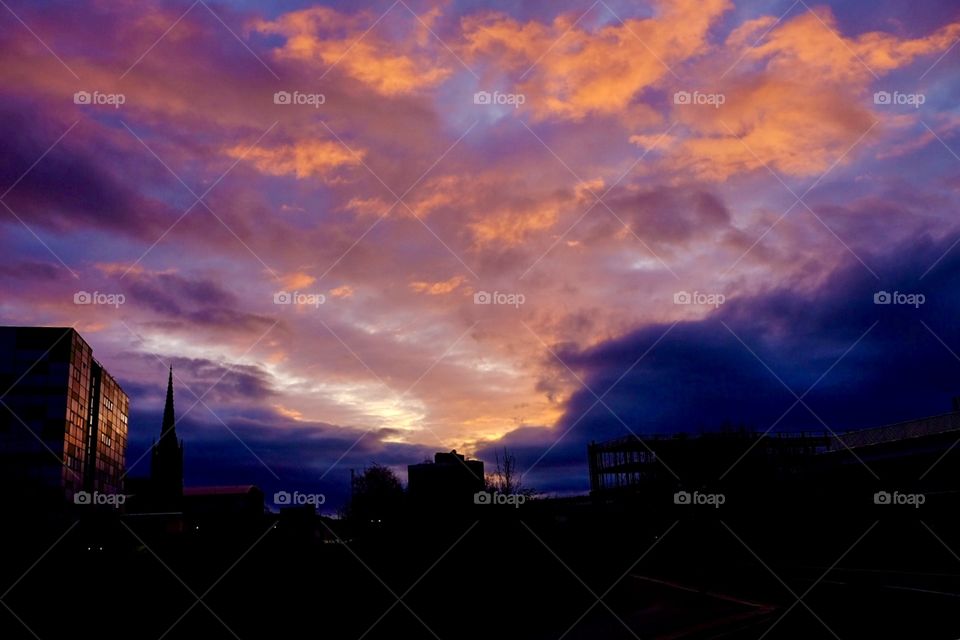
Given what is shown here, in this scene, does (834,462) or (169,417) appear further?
(169,417)

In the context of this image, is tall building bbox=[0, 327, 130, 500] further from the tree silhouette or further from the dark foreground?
the dark foreground

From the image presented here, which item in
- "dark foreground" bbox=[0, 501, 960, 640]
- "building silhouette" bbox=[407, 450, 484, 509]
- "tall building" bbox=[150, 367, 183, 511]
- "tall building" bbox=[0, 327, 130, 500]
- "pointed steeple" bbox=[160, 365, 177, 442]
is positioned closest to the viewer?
"dark foreground" bbox=[0, 501, 960, 640]

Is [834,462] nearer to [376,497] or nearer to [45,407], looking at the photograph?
[376,497]

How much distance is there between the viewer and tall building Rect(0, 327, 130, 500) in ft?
267

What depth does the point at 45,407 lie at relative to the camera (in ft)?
280

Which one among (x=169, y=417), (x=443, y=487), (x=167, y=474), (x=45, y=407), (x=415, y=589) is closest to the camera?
(x=415, y=589)

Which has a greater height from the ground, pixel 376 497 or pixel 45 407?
pixel 45 407

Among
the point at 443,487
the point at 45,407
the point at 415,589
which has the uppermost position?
the point at 45,407

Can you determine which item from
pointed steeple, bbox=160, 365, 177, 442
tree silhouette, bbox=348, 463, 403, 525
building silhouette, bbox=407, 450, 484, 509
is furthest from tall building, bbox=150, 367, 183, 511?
building silhouette, bbox=407, 450, 484, 509

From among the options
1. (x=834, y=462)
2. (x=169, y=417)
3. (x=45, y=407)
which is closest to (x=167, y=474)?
(x=169, y=417)

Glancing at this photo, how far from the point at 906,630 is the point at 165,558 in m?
20.0

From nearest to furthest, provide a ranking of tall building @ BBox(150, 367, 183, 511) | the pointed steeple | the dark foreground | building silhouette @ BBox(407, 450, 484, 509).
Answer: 1. the dark foreground
2. building silhouette @ BBox(407, 450, 484, 509)
3. tall building @ BBox(150, 367, 183, 511)
4. the pointed steeple

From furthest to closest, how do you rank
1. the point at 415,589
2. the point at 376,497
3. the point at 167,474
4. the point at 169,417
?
the point at 169,417, the point at 167,474, the point at 376,497, the point at 415,589

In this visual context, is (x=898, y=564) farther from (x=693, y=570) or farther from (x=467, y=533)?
(x=467, y=533)
